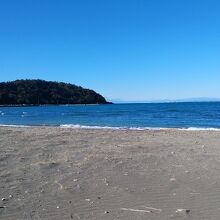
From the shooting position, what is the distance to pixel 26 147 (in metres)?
13.9

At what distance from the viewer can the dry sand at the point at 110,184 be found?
640cm

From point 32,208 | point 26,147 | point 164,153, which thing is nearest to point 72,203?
point 32,208

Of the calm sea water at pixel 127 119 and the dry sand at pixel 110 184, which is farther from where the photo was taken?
the calm sea water at pixel 127 119

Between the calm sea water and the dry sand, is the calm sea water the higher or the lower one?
the lower one

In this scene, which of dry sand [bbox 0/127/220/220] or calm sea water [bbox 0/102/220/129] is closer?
dry sand [bbox 0/127/220/220]

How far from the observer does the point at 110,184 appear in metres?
8.16

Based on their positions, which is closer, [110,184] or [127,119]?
[110,184]

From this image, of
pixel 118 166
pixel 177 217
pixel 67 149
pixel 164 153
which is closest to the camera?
pixel 177 217

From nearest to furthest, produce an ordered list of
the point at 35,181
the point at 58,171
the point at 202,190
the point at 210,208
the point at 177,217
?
the point at 177,217 < the point at 210,208 < the point at 202,190 < the point at 35,181 < the point at 58,171

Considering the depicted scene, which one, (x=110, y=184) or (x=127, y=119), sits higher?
(x=110, y=184)

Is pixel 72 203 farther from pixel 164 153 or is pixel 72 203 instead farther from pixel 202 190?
pixel 164 153

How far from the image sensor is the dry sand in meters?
6.40

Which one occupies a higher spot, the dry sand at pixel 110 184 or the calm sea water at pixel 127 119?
the dry sand at pixel 110 184

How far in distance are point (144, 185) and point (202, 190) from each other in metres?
1.16
